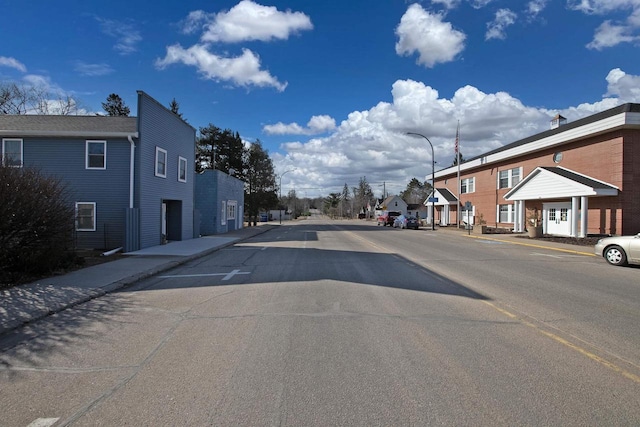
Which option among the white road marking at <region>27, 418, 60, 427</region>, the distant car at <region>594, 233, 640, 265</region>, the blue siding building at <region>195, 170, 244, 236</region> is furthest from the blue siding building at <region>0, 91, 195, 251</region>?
the distant car at <region>594, 233, 640, 265</region>

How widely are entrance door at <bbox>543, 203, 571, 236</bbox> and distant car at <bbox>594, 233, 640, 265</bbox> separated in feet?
50.0

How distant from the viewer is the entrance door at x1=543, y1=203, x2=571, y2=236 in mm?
28455

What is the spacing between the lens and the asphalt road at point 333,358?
3.54 metres

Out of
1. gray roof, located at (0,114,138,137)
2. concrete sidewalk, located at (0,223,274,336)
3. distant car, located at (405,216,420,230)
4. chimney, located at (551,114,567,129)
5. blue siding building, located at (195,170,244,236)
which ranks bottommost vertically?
concrete sidewalk, located at (0,223,274,336)

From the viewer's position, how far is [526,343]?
5316 millimetres

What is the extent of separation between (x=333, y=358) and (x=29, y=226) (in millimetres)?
9352

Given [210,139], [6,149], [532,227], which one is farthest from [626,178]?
[210,139]

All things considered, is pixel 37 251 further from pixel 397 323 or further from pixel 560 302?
pixel 560 302

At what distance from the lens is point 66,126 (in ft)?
63.0

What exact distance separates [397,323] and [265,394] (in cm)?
297

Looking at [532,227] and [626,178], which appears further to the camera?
[532,227]

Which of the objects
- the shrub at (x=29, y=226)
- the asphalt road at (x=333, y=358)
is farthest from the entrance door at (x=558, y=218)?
the shrub at (x=29, y=226)

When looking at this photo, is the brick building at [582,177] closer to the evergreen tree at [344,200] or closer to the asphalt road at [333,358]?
the asphalt road at [333,358]

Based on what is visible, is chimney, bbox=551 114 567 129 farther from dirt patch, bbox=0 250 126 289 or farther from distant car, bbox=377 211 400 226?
dirt patch, bbox=0 250 126 289
